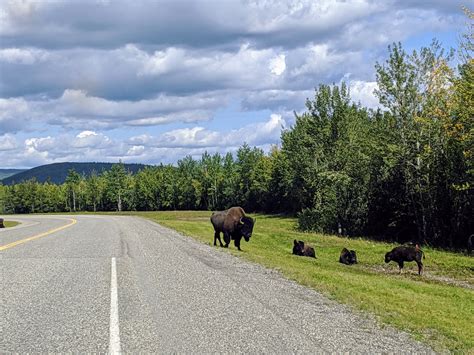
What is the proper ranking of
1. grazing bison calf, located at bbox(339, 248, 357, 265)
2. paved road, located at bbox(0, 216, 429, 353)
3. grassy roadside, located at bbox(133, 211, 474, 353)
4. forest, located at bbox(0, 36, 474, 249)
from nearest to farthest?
paved road, located at bbox(0, 216, 429, 353) < grassy roadside, located at bbox(133, 211, 474, 353) < grazing bison calf, located at bbox(339, 248, 357, 265) < forest, located at bbox(0, 36, 474, 249)

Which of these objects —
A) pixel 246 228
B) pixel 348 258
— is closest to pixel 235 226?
pixel 246 228

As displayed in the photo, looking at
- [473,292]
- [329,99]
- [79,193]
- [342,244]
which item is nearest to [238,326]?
[473,292]

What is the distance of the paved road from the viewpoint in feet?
21.2

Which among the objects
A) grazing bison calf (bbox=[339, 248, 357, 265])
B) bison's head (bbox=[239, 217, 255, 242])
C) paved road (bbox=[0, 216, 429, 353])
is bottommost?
grazing bison calf (bbox=[339, 248, 357, 265])

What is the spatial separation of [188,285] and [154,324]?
3.29 m

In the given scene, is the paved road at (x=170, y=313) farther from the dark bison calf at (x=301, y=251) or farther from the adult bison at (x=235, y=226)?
the dark bison calf at (x=301, y=251)

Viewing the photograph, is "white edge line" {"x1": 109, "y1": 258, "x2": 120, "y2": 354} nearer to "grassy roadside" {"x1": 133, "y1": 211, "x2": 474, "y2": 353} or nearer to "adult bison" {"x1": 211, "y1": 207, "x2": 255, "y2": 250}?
"grassy roadside" {"x1": 133, "y1": 211, "x2": 474, "y2": 353}

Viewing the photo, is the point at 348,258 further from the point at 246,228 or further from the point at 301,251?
the point at 246,228

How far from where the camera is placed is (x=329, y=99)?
44969mm

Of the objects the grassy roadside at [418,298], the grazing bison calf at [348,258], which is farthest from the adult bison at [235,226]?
the grazing bison calf at [348,258]

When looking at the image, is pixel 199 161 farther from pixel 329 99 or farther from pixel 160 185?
pixel 329 99

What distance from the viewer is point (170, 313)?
8039 millimetres

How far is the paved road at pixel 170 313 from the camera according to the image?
6.46 meters

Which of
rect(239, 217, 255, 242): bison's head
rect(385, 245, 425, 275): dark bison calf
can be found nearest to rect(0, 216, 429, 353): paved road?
rect(239, 217, 255, 242): bison's head
